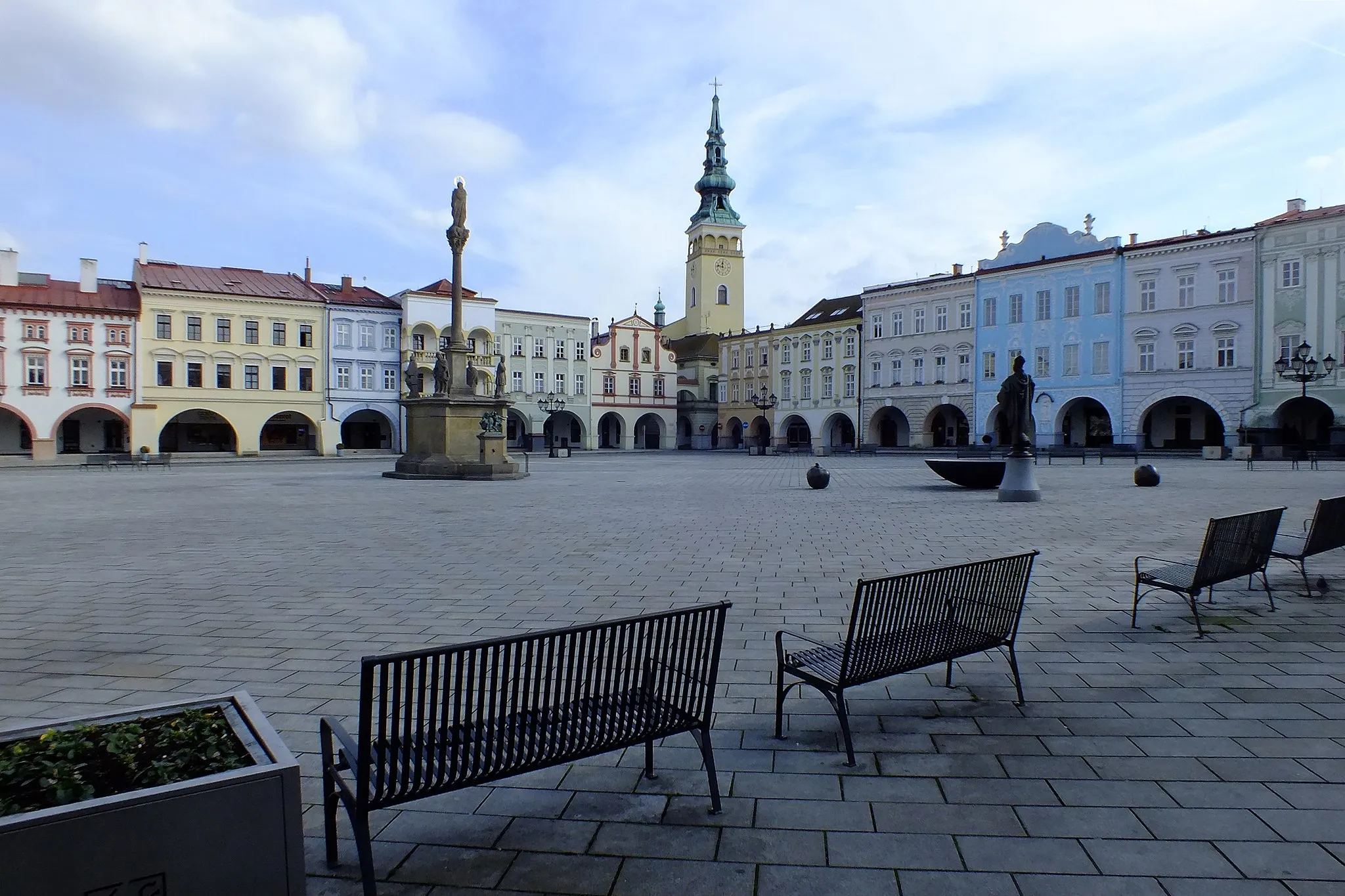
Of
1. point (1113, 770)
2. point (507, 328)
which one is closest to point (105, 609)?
point (1113, 770)

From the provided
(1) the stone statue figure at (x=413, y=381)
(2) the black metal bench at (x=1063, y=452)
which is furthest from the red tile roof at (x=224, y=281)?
(2) the black metal bench at (x=1063, y=452)

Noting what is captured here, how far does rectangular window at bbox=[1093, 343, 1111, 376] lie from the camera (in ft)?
145

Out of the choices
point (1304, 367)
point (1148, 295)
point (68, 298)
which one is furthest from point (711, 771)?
point (68, 298)

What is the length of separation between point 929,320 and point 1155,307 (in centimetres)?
1340

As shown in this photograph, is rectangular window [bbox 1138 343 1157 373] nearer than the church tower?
Yes

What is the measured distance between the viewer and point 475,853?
3.03 m

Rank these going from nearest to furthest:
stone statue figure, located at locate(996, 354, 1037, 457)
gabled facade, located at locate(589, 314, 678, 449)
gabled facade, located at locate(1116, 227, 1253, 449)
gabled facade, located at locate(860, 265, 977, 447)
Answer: stone statue figure, located at locate(996, 354, 1037, 457), gabled facade, located at locate(1116, 227, 1253, 449), gabled facade, located at locate(860, 265, 977, 447), gabled facade, located at locate(589, 314, 678, 449)

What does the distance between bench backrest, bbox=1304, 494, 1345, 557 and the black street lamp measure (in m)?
24.8

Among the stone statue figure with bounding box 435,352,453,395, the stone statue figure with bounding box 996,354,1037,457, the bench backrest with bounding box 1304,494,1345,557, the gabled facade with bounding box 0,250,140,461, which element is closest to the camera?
the bench backrest with bounding box 1304,494,1345,557

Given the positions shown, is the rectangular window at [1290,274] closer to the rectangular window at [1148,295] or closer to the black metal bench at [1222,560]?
the rectangular window at [1148,295]

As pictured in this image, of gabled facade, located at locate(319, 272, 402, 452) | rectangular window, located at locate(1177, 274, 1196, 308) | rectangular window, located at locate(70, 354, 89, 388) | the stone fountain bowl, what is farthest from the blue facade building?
rectangular window, located at locate(70, 354, 89, 388)

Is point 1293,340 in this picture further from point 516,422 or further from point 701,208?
point 701,208

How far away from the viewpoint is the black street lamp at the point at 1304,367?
2825 cm

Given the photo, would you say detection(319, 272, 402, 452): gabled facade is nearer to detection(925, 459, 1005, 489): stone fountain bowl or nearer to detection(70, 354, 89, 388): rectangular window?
detection(70, 354, 89, 388): rectangular window
